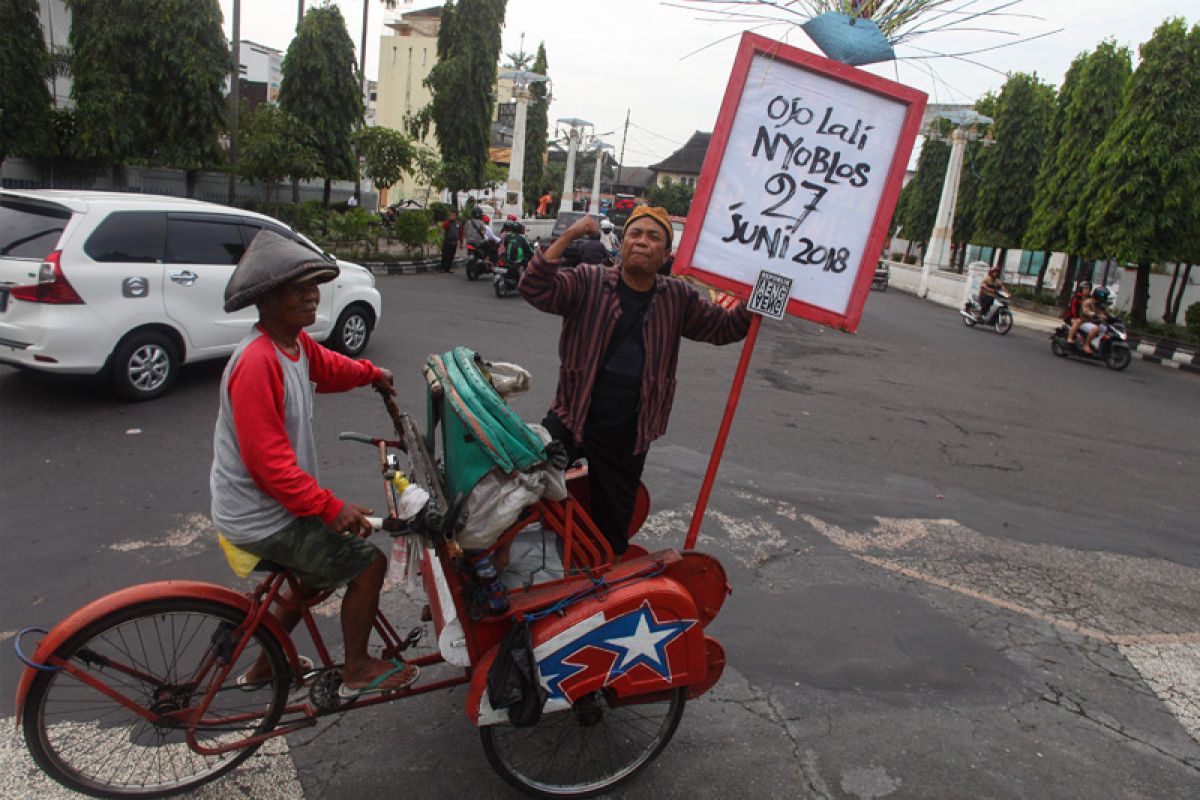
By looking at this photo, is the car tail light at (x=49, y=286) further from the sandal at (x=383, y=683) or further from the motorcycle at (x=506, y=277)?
the motorcycle at (x=506, y=277)

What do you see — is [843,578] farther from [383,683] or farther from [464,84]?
[464,84]

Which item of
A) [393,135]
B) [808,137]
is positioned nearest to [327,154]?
[393,135]

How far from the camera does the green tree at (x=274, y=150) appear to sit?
1700 centimetres

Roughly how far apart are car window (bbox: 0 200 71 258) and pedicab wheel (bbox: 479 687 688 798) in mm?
5453

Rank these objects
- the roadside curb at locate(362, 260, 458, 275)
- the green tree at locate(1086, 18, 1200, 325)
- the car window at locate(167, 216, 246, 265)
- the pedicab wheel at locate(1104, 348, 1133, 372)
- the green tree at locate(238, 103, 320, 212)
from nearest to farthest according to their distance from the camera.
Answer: the car window at locate(167, 216, 246, 265) → the pedicab wheel at locate(1104, 348, 1133, 372) → the green tree at locate(1086, 18, 1200, 325) → the green tree at locate(238, 103, 320, 212) → the roadside curb at locate(362, 260, 458, 275)

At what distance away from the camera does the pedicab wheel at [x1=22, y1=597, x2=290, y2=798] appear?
90.5 inches

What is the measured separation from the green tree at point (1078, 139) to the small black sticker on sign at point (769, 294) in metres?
19.7

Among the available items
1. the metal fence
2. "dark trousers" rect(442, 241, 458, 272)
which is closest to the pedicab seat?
the metal fence

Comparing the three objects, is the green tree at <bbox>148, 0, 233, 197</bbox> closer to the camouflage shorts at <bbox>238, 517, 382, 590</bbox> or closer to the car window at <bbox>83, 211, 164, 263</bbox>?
the car window at <bbox>83, 211, 164, 263</bbox>

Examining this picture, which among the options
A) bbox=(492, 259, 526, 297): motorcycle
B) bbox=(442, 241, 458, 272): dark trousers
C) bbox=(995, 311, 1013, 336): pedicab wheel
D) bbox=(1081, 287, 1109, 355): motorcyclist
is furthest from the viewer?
bbox=(442, 241, 458, 272): dark trousers

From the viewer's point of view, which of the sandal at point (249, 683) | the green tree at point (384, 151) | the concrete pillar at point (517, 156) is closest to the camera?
the sandal at point (249, 683)

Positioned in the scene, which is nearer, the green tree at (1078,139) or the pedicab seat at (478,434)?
the pedicab seat at (478,434)

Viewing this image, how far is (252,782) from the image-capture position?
2568 mm

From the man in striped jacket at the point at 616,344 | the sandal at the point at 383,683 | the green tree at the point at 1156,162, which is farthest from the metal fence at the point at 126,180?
the green tree at the point at 1156,162
